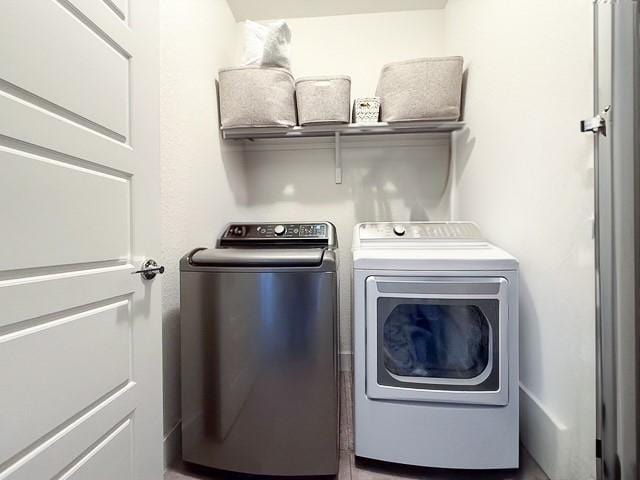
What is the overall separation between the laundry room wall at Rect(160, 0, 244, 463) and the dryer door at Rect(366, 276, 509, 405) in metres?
0.93

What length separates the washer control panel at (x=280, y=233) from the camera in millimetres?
1603

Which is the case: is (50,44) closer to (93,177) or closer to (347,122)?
(93,177)

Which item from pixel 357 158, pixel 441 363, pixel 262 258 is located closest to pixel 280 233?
pixel 262 258

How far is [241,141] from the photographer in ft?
6.80

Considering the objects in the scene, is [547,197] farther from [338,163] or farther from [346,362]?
[346,362]

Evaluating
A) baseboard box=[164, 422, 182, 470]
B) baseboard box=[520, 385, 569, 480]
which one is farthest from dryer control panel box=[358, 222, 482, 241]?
baseboard box=[164, 422, 182, 470]

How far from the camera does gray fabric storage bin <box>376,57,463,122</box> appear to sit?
1.58m

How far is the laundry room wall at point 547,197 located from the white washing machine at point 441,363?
0.52 feet

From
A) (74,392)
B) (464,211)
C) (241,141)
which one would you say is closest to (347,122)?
(241,141)

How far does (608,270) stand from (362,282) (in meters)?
0.78

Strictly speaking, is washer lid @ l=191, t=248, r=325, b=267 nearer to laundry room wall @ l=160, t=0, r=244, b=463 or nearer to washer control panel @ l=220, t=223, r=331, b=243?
laundry room wall @ l=160, t=0, r=244, b=463

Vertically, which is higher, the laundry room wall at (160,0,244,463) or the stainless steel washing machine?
the laundry room wall at (160,0,244,463)

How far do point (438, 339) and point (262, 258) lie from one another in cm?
89

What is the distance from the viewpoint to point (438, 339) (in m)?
1.26
